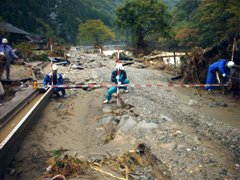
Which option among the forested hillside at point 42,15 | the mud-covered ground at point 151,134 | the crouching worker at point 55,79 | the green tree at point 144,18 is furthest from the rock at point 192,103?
the forested hillside at point 42,15

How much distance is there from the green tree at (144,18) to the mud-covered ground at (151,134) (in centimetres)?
1967

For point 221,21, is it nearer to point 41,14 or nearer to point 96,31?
point 96,31

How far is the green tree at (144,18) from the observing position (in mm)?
23469

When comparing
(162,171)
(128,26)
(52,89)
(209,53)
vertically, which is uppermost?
(128,26)

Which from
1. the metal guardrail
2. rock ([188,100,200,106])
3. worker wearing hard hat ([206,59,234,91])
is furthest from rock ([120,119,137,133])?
worker wearing hard hat ([206,59,234,91])

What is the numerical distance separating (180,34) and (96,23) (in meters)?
31.7

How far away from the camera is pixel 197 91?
7340mm

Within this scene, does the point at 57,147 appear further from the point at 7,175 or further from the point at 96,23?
the point at 96,23

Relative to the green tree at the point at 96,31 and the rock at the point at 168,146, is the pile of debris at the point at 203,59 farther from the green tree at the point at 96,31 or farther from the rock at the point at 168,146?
the green tree at the point at 96,31

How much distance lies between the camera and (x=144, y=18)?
2383 centimetres

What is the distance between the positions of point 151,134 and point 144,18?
2317 centimetres

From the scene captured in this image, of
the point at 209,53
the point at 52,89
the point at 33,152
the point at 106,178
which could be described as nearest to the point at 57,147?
the point at 33,152

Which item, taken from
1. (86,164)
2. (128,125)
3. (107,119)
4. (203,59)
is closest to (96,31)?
(203,59)

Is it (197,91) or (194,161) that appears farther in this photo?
(197,91)
